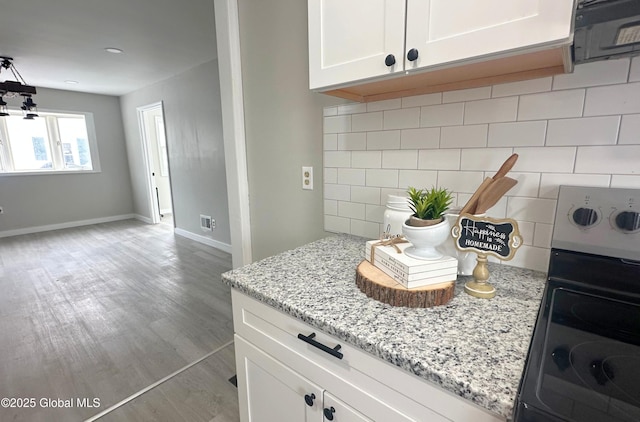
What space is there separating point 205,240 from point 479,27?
412 cm

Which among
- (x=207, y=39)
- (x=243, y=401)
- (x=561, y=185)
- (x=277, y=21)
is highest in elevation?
(x=207, y=39)

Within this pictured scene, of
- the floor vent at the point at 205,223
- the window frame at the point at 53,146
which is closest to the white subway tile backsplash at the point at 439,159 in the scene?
the floor vent at the point at 205,223

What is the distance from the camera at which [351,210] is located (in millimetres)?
1272

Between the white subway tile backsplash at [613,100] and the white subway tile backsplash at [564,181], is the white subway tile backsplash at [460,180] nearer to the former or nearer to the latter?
the white subway tile backsplash at [564,181]

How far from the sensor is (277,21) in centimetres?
137

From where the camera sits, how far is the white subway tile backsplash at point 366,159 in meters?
1.16

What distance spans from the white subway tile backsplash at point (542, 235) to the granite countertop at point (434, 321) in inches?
3.4

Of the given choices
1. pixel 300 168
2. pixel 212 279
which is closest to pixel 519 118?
pixel 300 168

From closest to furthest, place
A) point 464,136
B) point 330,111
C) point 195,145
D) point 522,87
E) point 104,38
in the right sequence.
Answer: point 522,87
point 464,136
point 330,111
point 104,38
point 195,145

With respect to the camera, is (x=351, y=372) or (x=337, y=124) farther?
(x=337, y=124)

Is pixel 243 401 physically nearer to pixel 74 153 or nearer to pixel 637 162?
pixel 637 162

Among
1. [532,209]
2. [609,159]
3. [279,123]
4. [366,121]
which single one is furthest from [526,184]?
[279,123]

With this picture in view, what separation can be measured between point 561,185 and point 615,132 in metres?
0.16

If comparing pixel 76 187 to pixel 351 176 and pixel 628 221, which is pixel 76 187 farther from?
pixel 628 221
